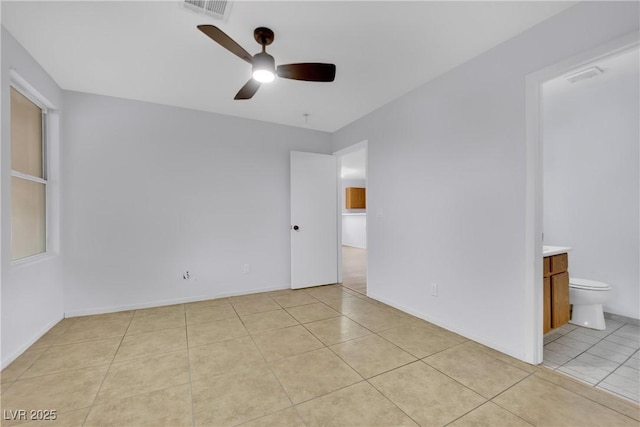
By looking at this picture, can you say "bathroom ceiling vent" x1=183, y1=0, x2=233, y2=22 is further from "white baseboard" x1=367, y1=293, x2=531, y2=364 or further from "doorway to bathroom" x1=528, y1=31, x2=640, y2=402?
"white baseboard" x1=367, y1=293, x2=531, y2=364

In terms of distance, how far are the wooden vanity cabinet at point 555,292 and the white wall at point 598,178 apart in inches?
32.3

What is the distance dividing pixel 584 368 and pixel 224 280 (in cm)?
368

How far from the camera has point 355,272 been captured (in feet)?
17.6

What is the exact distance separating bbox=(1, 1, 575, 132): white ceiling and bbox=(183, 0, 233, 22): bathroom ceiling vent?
4cm

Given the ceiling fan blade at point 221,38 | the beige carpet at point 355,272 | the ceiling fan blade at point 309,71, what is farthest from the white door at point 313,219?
the ceiling fan blade at point 221,38

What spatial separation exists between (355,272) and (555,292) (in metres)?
3.26

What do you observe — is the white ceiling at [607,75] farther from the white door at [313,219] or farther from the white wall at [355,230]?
the white wall at [355,230]

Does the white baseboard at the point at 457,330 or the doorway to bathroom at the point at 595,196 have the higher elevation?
the doorway to bathroom at the point at 595,196

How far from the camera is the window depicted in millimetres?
2330

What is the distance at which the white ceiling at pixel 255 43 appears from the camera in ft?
5.99

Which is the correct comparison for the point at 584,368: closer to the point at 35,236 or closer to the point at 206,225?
the point at 206,225

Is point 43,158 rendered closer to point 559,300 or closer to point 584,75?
point 559,300

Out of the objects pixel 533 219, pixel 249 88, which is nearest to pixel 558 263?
pixel 533 219

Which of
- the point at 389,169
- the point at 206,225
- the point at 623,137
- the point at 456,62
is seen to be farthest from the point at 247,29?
the point at 623,137
